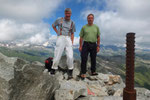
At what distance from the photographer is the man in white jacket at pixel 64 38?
895cm

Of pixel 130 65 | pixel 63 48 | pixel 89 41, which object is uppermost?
pixel 89 41

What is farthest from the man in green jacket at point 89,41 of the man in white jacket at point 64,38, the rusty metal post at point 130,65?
the rusty metal post at point 130,65

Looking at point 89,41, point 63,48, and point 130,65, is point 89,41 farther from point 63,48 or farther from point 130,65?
point 130,65

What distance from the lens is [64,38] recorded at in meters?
9.11

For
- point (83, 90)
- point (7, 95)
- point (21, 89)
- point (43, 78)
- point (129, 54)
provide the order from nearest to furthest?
point (129, 54) → point (7, 95) → point (21, 89) → point (43, 78) → point (83, 90)

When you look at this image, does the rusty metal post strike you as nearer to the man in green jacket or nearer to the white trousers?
the white trousers

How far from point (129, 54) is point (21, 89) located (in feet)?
14.0

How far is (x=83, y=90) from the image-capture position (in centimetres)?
623

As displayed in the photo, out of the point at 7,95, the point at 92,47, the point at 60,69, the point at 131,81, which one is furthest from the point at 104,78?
the point at 7,95

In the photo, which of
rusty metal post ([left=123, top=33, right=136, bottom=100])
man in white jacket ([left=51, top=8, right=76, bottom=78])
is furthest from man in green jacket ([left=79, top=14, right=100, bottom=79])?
rusty metal post ([left=123, top=33, right=136, bottom=100])

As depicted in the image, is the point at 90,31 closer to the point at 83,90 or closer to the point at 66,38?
the point at 66,38

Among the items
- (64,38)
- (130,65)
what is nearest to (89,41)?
(64,38)

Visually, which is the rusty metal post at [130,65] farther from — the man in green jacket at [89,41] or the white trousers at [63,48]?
the man in green jacket at [89,41]

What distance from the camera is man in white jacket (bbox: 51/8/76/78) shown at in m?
8.95
